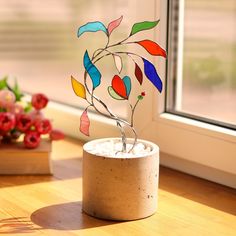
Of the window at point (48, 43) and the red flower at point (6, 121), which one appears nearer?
the red flower at point (6, 121)

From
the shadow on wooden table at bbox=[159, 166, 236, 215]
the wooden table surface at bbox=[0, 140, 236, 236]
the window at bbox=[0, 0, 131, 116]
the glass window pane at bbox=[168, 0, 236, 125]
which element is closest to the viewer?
the wooden table surface at bbox=[0, 140, 236, 236]

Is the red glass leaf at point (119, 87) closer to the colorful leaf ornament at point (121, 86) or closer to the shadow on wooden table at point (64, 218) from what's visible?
the colorful leaf ornament at point (121, 86)

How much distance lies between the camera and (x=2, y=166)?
1208 mm

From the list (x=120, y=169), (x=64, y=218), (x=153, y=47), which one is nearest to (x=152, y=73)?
(x=153, y=47)

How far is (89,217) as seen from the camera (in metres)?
1.02

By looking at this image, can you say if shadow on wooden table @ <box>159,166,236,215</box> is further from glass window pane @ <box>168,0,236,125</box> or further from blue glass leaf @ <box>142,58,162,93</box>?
blue glass leaf @ <box>142,58,162,93</box>

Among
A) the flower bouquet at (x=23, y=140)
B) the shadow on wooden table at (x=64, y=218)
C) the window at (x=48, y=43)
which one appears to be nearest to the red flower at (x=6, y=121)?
the flower bouquet at (x=23, y=140)

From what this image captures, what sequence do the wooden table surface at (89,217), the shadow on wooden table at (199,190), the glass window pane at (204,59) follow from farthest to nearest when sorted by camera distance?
1. the glass window pane at (204,59)
2. the shadow on wooden table at (199,190)
3. the wooden table surface at (89,217)

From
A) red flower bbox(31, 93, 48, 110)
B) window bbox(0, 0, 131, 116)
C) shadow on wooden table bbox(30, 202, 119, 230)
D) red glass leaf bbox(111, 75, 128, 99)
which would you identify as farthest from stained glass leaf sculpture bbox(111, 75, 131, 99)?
window bbox(0, 0, 131, 116)

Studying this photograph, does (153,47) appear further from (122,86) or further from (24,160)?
(24,160)

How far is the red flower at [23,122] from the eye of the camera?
3.99ft

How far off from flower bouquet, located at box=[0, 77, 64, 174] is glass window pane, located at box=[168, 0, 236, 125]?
0.84 ft

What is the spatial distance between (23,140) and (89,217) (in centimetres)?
27

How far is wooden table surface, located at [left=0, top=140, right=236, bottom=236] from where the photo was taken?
97cm
